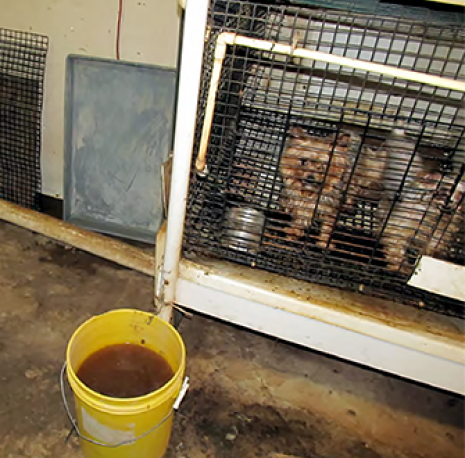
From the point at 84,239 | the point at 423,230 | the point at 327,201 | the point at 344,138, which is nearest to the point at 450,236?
the point at 423,230

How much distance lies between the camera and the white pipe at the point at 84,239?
1.69 m

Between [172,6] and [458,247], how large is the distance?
1.54 m

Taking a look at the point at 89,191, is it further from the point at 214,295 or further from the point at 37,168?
the point at 214,295

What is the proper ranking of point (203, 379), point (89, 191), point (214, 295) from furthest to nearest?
point (89, 191) < point (203, 379) < point (214, 295)

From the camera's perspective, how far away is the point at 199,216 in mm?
965

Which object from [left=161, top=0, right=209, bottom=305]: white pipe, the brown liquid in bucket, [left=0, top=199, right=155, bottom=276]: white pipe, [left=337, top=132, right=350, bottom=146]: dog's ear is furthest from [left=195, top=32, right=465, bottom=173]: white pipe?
[left=0, top=199, right=155, bottom=276]: white pipe

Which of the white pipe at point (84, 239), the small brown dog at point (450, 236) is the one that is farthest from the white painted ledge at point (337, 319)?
the white pipe at point (84, 239)

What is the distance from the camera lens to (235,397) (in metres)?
1.20

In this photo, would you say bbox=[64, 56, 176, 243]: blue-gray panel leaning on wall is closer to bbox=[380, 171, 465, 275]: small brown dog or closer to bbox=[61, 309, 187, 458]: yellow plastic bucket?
bbox=[61, 309, 187, 458]: yellow plastic bucket

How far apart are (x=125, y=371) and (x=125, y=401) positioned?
0.64ft

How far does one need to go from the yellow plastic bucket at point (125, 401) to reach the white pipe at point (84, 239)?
0.65 metres

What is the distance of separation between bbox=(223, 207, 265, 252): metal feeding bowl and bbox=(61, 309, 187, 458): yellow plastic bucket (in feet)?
0.96

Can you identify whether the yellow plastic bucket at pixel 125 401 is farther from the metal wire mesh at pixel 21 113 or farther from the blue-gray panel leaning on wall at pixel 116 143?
the metal wire mesh at pixel 21 113

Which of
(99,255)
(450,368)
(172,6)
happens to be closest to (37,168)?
(99,255)
